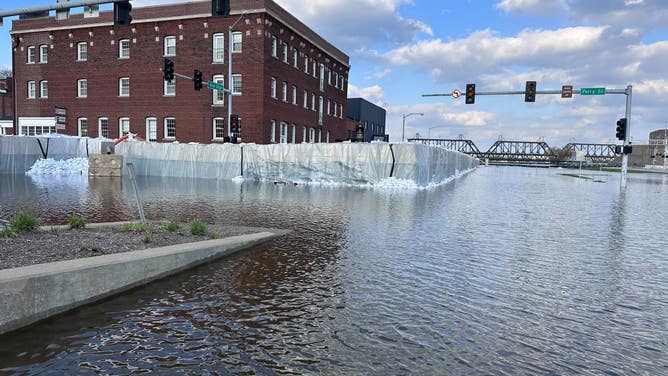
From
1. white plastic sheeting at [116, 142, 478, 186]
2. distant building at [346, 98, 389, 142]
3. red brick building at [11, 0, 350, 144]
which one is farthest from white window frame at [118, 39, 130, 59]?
distant building at [346, 98, 389, 142]

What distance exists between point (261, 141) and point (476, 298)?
1273 inches

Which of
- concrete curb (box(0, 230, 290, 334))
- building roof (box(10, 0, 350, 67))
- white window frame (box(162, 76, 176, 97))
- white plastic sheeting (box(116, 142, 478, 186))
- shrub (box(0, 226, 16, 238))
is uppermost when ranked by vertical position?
building roof (box(10, 0, 350, 67))

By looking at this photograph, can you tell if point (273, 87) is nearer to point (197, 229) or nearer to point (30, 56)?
point (30, 56)

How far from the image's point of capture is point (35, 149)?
29.5 meters

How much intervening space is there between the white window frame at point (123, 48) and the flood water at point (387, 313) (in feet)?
112

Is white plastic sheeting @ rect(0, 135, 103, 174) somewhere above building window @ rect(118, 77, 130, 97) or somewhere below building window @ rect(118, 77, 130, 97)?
below

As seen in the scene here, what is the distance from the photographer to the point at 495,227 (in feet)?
39.3

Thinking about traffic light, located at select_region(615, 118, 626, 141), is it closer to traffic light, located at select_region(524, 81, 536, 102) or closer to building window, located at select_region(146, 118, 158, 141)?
traffic light, located at select_region(524, 81, 536, 102)

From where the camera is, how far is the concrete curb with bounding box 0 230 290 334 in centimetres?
481

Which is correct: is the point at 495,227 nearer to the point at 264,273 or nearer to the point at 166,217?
the point at 264,273

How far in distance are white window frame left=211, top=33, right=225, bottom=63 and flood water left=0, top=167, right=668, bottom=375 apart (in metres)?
29.4

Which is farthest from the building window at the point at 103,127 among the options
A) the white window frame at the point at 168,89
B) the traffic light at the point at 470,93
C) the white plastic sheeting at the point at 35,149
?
the traffic light at the point at 470,93

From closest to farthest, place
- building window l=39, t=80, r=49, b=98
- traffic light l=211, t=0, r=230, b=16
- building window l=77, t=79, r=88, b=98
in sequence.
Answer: traffic light l=211, t=0, r=230, b=16
building window l=77, t=79, r=88, b=98
building window l=39, t=80, r=49, b=98

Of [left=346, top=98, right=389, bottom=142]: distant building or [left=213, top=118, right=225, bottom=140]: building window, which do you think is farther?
[left=346, top=98, right=389, bottom=142]: distant building
